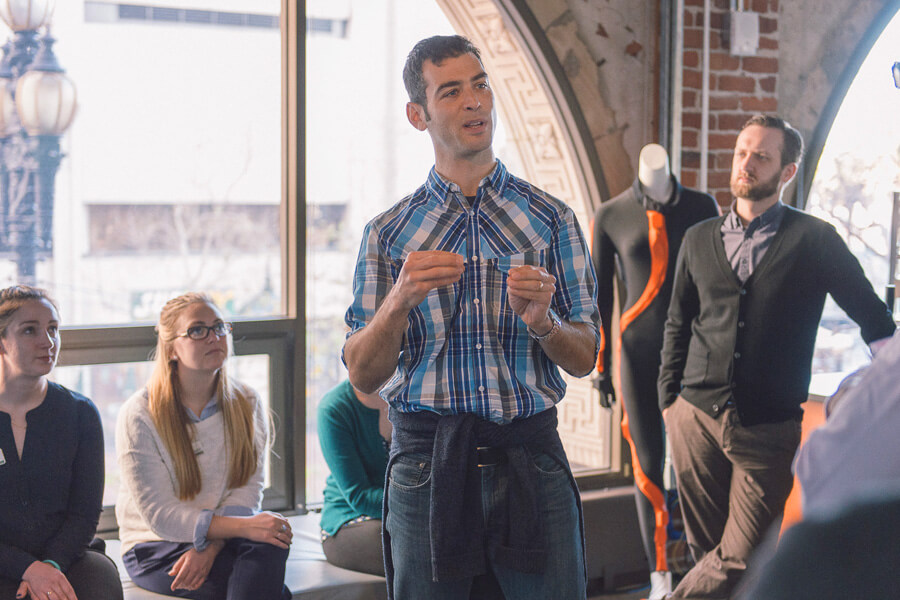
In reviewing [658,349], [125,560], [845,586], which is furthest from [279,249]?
[845,586]

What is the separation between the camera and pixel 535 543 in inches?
54.8

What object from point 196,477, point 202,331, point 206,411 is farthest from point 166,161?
point 196,477

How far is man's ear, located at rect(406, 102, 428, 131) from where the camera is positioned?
5.08 ft

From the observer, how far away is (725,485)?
8.94 ft

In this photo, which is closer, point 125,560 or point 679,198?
point 125,560

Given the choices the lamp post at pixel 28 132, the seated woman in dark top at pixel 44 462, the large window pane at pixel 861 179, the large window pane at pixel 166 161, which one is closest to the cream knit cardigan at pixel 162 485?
the seated woman in dark top at pixel 44 462

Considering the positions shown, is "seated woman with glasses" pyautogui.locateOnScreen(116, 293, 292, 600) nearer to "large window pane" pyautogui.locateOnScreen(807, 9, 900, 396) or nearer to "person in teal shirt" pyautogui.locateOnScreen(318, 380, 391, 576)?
"person in teal shirt" pyautogui.locateOnScreen(318, 380, 391, 576)

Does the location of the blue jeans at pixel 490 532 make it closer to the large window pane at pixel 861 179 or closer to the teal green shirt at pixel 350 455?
the teal green shirt at pixel 350 455

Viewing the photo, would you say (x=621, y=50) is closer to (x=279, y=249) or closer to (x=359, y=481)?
(x=279, y=249)

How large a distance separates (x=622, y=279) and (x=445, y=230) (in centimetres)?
186

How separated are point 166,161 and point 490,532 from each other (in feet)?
7.07

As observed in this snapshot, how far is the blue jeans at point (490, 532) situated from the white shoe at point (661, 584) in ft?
5.86

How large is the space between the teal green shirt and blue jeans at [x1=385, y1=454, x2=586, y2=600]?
1.27 metres

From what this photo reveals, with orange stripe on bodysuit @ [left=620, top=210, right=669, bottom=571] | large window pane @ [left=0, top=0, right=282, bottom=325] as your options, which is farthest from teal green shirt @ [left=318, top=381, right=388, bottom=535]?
orange stripe on bodysuit @ [left=620, top=210, right=669, bottom=571]
